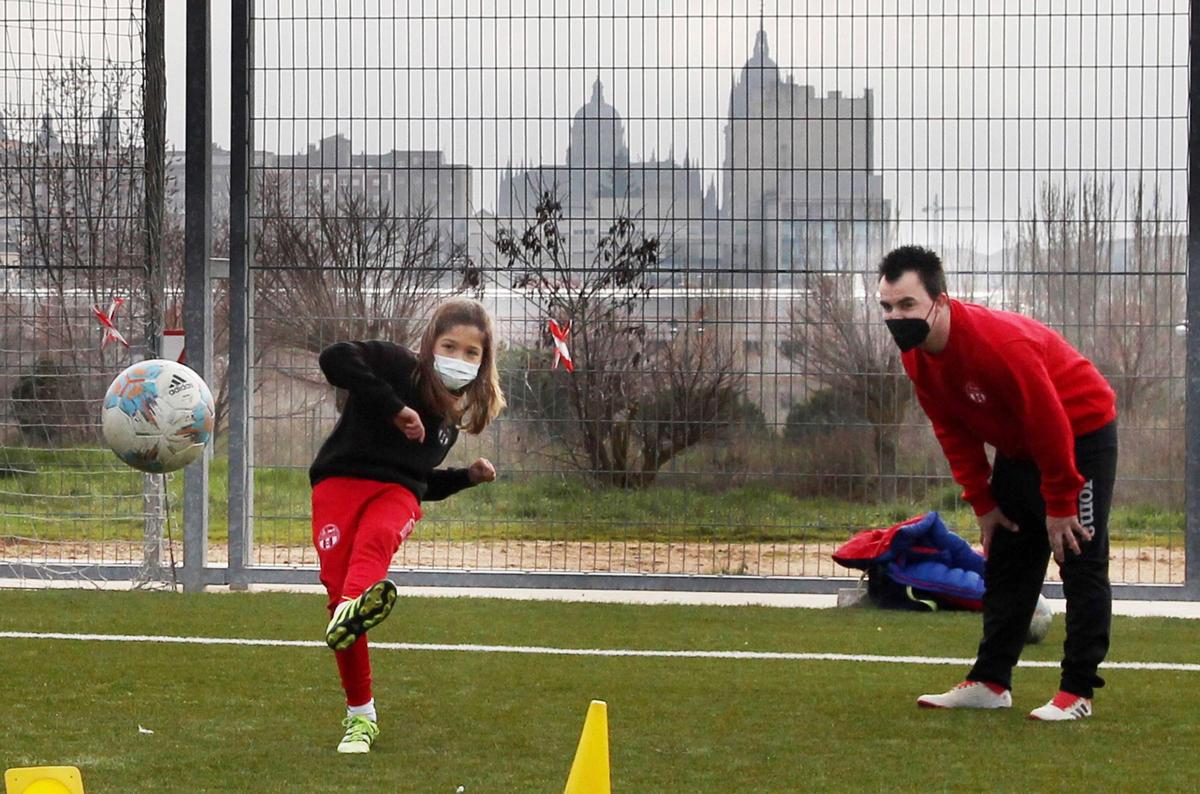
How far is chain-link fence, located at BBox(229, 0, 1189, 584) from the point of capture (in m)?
9.96

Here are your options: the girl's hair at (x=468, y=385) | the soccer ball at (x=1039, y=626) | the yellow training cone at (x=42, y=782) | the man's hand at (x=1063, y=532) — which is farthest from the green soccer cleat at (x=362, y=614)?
the soccer ball at (x=1039, y=626)

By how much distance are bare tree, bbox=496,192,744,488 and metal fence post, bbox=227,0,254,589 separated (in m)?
1.41

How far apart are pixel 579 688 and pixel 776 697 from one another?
0.69 meters

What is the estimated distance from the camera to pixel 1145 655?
778 centimetres

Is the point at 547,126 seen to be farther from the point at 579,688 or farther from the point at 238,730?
the point at 238,730

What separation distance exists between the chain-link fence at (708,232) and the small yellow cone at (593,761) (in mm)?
6144

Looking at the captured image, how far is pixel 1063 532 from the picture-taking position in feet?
19.0

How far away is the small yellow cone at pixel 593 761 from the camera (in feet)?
13.2

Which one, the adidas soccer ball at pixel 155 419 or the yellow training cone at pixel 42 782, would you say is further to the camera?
the adidas soccer ball at pixel 155 419

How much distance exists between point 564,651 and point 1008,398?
98.7 inches

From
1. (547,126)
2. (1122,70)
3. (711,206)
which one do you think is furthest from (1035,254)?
(547,126)

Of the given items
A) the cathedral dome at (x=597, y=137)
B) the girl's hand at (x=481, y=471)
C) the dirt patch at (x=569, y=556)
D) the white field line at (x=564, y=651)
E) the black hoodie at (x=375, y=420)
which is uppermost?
the cathedral dome at (x=597, y=137)

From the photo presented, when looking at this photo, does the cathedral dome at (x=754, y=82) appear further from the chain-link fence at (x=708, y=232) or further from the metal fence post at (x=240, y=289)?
the metal fence post at (x=240, y=289)

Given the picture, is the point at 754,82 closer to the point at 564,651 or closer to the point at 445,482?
the point at 564,651
